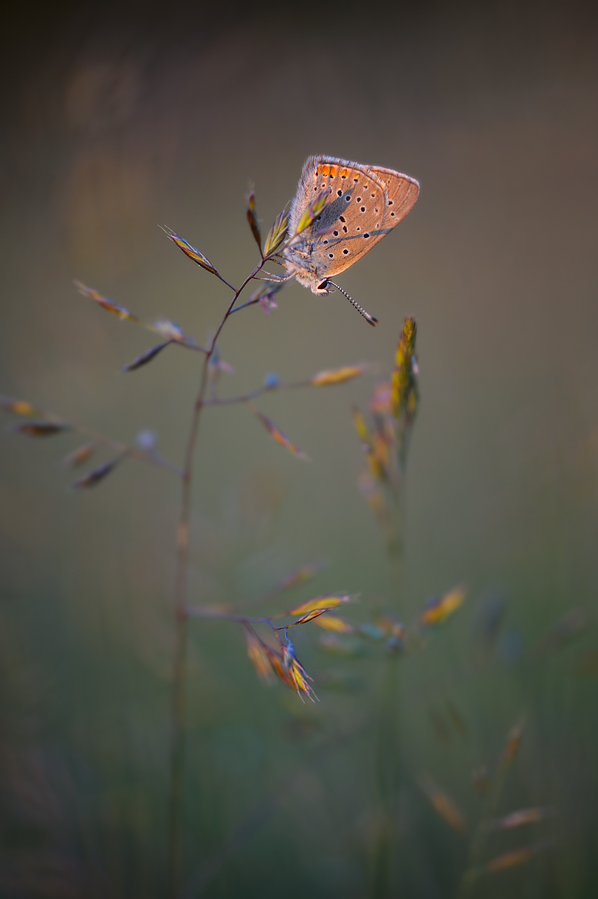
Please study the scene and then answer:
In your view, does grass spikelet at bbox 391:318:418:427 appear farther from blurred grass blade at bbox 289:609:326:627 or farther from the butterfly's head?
blurred grass blade at bbox 289:609:326:627

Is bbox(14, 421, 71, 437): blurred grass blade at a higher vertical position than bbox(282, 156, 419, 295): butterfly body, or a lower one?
lower

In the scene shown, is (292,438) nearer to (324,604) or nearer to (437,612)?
(437,612)

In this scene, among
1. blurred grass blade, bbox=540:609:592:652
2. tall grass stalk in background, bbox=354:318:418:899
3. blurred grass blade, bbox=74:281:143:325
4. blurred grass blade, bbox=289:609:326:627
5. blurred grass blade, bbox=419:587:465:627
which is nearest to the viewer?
blurred grass blade, bbox=289:609:326:627

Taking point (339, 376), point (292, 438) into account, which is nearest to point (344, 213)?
point (339, 376)

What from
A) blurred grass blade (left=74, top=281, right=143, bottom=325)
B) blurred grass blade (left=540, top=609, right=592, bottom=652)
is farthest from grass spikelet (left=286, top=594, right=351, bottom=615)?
blurred grass blade (left=540, top=609, right=592, bottom=652)

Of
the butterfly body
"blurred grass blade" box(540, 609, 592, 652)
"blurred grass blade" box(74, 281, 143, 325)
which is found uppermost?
the butterfly body

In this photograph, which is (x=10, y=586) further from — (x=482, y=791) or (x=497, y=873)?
(x=497, y=873)

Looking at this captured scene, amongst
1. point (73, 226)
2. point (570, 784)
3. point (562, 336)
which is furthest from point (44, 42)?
point (570, 784)

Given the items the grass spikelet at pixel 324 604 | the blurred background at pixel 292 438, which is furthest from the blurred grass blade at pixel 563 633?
the grass spikelet at pixel 324 604
